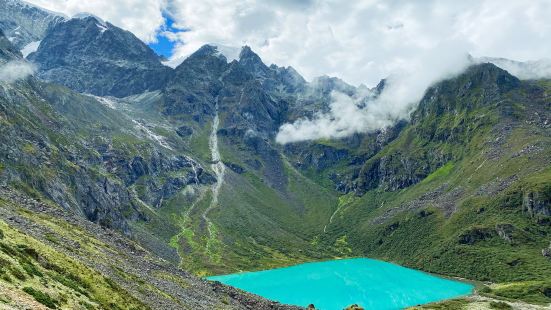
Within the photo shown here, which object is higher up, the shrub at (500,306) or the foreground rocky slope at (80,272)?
the shrub at (500,306)

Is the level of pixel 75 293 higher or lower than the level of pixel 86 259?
lower

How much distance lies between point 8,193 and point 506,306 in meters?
171

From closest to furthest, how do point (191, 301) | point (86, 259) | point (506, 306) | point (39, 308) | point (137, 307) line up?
point (39, 308) → point (137, 307) → point (86, 259) → point (191, 301) → point (506, 306)

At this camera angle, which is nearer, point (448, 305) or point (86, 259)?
point (86, 259)

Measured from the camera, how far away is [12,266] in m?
43.2

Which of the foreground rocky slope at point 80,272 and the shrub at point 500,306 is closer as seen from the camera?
the foreground rocky slope at point 80,272

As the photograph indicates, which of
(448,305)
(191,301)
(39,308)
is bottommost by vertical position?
(39,308)

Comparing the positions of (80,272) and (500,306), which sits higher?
(500,306)

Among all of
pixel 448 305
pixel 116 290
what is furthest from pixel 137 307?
pixel 448 305

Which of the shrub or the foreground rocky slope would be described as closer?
the foreground rocky slope

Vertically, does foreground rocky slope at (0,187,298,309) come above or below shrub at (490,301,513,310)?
below

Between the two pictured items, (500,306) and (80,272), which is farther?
(500,306)

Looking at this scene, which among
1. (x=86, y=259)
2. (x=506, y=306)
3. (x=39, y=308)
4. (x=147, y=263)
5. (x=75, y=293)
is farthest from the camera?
(x=506, y=306)

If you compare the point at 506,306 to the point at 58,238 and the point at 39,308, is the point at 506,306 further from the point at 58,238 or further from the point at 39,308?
the point at 39,308
